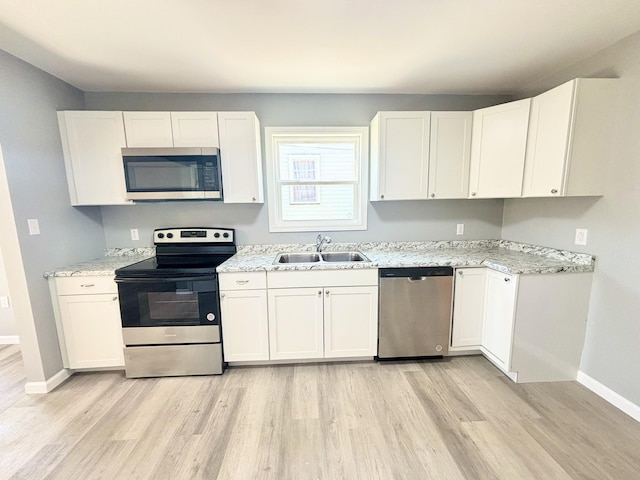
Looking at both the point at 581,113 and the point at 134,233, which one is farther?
the point at 134,233

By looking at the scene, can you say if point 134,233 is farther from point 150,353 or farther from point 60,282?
point 150,353

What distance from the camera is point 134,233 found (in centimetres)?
275

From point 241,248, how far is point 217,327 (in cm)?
86

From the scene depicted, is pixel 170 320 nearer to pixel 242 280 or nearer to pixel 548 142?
pixel 242 280

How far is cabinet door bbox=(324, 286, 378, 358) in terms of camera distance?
2.33 metres

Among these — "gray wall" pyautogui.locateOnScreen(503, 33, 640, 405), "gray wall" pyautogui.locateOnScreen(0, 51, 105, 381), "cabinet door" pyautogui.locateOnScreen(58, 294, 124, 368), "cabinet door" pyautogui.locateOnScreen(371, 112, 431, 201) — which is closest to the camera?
"gray wall" pyautogui.locateOnScreen(503, 33, 640, 405)

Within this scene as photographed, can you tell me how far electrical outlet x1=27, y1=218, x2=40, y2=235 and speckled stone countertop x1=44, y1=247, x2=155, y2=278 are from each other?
33cm

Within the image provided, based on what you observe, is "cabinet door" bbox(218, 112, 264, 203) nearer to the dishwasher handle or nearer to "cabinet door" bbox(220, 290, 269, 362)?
"cabinet door" bbox(220, 290, 269, 362)

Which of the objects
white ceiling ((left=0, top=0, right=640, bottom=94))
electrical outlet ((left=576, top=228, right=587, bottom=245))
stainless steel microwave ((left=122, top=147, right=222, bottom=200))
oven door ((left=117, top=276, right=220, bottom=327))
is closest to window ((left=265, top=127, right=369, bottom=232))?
white ceiling ((left=0, top=0, right=640, bottom=94))

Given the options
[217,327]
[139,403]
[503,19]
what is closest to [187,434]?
[139,403]

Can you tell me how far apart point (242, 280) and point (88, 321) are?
4.35 ft

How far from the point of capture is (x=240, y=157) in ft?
8.00

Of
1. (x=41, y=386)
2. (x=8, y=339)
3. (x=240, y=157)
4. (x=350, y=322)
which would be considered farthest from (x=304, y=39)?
(x=8, y=339)

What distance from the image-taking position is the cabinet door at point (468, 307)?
2346mm
